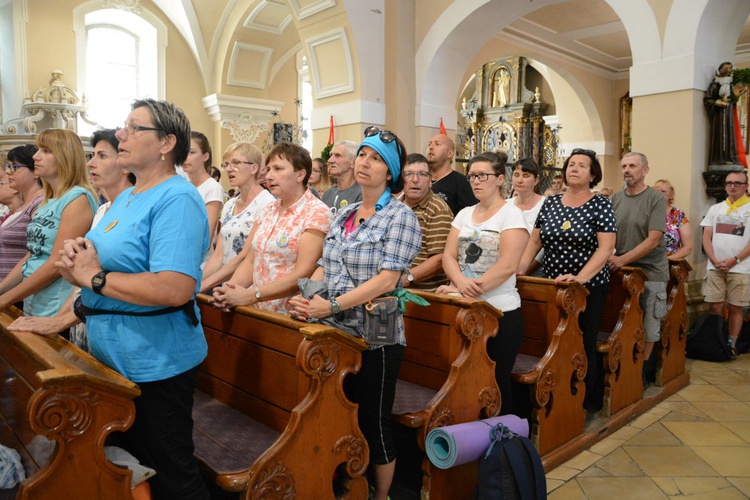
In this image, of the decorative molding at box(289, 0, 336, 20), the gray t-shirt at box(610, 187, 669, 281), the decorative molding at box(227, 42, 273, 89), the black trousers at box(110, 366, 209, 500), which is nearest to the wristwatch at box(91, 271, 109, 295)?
the black trousers at box(110, 366, 209, 500)

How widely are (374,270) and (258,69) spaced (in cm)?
919

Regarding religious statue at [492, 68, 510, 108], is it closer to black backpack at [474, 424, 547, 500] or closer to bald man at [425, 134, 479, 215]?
bald man at [425, 134, 479, 215]

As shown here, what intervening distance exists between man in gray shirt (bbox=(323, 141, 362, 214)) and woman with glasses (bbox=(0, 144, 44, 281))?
5.41 ft

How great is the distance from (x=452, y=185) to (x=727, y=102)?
2.95 meters

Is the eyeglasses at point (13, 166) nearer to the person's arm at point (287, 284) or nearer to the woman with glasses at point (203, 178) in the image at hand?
the woman with glasses at point (203, 178)

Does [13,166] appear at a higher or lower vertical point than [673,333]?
higher

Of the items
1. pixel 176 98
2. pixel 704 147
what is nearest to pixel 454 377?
pixel 704 147

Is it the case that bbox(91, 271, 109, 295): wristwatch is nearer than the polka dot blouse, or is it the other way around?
bbox(91, 271, 109, 295): wristwatch

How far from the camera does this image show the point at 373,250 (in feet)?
7.16

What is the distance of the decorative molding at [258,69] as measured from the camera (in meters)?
10.2

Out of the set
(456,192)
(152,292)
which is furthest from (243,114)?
(152,292)

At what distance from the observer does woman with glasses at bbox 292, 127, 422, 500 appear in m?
2.14

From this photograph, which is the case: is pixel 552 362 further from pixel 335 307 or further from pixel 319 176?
pixel 319 176

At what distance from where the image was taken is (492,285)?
9.02 feet
